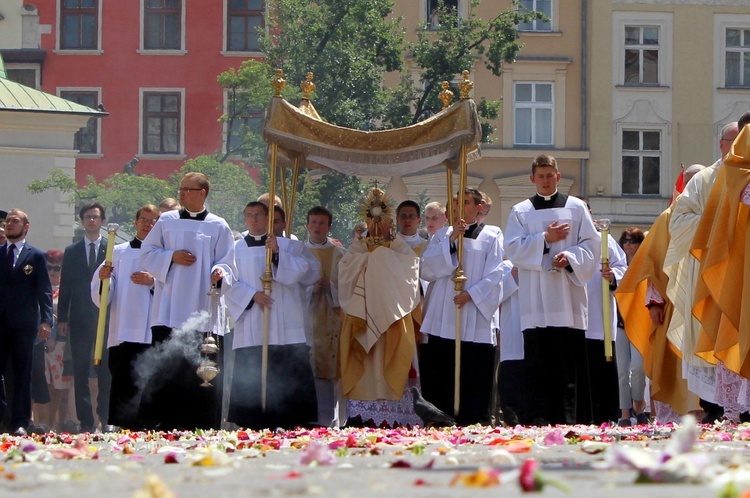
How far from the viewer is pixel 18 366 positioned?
44.2 ft

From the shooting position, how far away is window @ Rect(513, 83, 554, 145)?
41688 mm

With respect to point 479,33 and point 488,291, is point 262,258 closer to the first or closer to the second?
point 488,291

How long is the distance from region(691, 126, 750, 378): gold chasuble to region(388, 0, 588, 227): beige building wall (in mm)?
30203

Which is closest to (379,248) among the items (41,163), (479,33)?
(41,163)

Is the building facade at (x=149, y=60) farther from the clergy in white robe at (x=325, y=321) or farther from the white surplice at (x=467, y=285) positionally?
the white surplice at (x=467, y=285)

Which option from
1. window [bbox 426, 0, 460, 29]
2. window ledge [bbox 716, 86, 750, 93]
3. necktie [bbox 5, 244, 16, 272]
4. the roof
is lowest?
necktie [bbox 5, 244, 16, 272]

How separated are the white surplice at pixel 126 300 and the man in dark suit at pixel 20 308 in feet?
1.77

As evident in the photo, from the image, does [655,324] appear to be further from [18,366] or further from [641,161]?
[641,161]

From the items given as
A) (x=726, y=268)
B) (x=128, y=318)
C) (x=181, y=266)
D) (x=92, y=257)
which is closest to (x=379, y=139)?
(x=181, y=266)

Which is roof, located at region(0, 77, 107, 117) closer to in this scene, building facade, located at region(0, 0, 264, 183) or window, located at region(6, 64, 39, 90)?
building facade, located at region(0, 0, 264, 183)

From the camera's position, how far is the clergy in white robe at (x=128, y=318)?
12805 millimetres

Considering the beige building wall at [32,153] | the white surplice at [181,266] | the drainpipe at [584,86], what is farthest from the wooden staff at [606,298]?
the drainpipe at [584,86]

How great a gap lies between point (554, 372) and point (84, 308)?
15.6 feet

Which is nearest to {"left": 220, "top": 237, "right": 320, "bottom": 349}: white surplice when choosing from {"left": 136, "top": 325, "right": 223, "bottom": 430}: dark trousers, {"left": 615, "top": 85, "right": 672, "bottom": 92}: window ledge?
{"left": 136, "top": 325, "right": 223, "bottom": 430}: dark trousers
